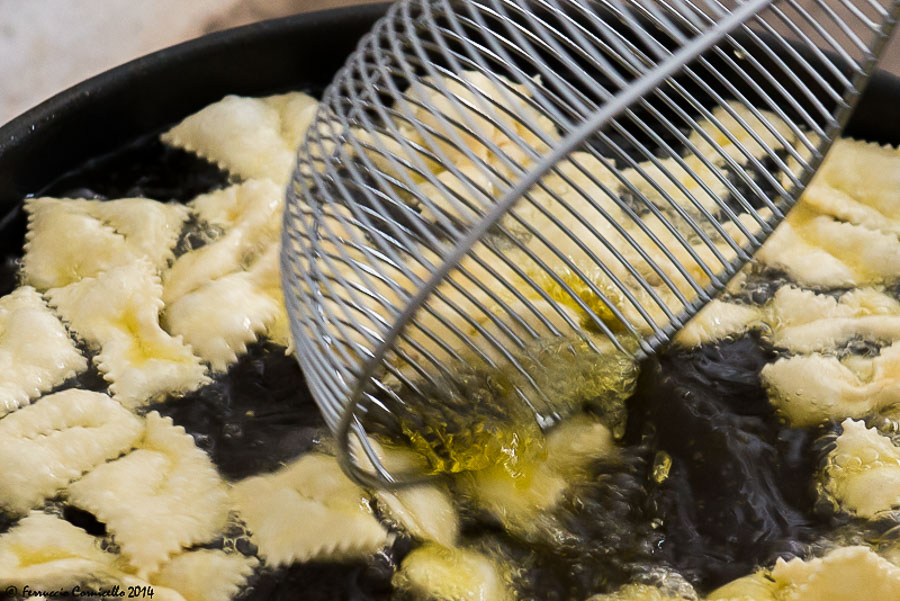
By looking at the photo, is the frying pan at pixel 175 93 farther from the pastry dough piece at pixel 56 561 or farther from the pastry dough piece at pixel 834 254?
the pastry dough piece at pixel 56 561

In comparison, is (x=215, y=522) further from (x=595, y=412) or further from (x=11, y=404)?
(x=595, y=412)

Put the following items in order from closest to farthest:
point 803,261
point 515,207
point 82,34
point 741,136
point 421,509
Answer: point 421,509 → point 515,207 → point 803,261 → point 741,136 → point 82,34

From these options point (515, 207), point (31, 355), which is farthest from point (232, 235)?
point (515, 207)

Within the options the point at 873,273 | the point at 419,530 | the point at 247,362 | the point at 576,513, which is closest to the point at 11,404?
the point at 247,362

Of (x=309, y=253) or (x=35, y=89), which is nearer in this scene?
(x=309, y=253)

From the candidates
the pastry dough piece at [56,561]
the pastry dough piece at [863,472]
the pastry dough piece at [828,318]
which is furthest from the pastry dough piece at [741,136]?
the pastry dough piece at [56,561]

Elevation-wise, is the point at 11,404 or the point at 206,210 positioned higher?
the point at 206,210

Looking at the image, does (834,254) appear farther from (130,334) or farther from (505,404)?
(130,334)
